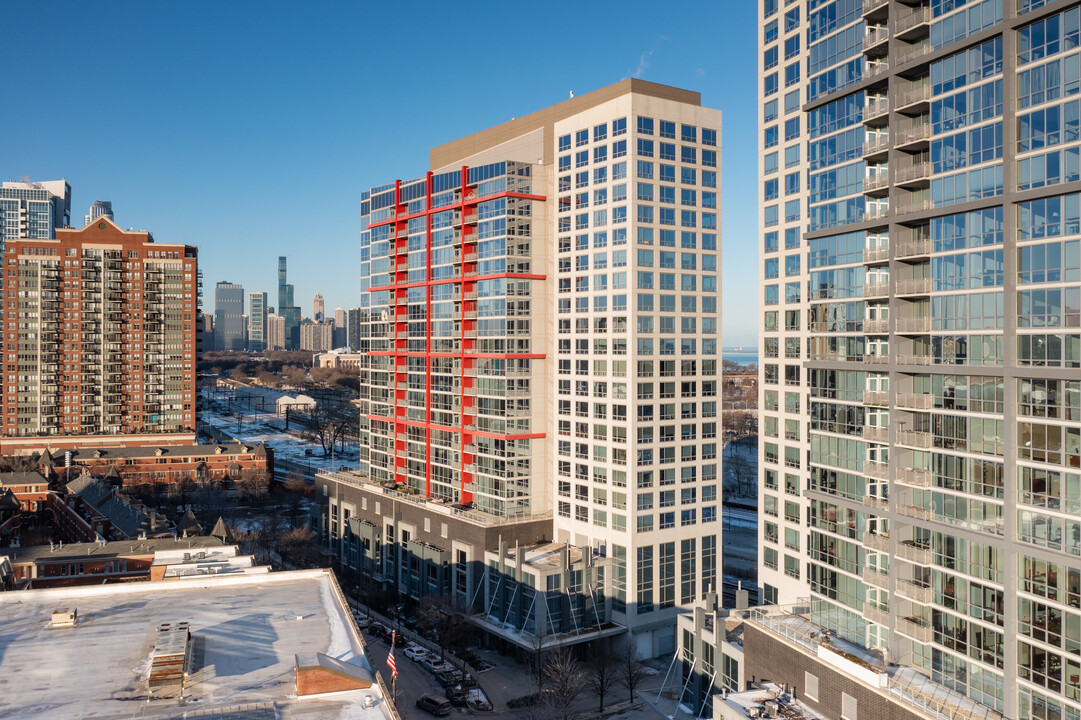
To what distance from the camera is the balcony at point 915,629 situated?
1566 inches

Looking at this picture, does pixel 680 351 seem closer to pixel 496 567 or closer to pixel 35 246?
pixel 496 567

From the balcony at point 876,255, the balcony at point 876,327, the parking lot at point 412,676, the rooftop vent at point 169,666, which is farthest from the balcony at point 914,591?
the rooftop vent at point 169,666

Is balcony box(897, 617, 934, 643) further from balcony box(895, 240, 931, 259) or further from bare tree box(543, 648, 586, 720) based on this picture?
bare tree box(543, 648, 586, 720)

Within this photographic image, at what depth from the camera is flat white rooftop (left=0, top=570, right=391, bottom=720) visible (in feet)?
108

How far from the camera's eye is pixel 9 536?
338 feet

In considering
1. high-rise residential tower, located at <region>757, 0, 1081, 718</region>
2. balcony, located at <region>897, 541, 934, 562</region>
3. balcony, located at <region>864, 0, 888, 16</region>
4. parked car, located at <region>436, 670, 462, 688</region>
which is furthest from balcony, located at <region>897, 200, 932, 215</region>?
parked car, located at <region>436, 670, 462, 688</region>

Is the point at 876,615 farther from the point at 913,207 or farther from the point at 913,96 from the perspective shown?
the point at 913,96

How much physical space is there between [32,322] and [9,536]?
63.1 m

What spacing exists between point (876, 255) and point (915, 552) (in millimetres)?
15551

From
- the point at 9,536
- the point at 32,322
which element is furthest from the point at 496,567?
the point at 32,322

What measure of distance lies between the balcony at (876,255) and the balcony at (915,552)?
14.7m

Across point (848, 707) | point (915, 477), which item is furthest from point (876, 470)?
point (848, 707)

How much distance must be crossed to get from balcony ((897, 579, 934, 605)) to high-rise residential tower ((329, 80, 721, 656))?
29.2m

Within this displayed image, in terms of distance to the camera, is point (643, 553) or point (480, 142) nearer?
point (643, 553)
